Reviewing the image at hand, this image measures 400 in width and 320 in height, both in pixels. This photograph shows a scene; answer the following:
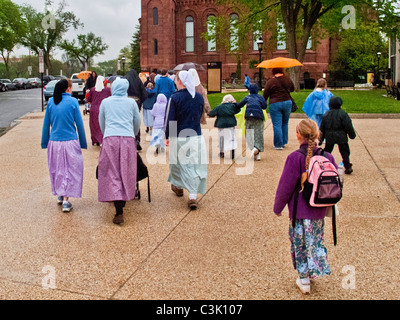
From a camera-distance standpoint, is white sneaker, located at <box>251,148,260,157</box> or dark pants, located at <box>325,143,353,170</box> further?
white sneaker, located at <box>251,148,260,157</box>

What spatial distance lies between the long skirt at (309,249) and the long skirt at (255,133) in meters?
6.26

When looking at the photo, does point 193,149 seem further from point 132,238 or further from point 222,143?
point 222,143

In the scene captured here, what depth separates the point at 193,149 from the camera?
22.6ft

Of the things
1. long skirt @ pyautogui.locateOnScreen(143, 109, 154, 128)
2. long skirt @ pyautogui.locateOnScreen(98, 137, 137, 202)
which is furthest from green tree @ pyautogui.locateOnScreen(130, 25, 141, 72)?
long skirt @ pyautogui.locateOnScreen(98, 137, 137, 202)

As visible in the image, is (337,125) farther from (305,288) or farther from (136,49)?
(136,49)

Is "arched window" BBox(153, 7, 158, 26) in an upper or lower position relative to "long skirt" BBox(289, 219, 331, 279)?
upper

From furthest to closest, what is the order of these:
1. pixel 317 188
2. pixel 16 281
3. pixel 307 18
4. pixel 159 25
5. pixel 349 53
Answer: pixel 159 25, pixel 349 53, pixel 307 18, pixel 16 281, pixel 317 188

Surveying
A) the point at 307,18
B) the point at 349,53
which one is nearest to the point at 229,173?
the point at 307,18

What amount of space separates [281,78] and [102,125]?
5890 millimetres

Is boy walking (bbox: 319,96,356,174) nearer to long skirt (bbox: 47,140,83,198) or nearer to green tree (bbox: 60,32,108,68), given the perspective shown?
long skirt (bbox: 47,140,83,198)

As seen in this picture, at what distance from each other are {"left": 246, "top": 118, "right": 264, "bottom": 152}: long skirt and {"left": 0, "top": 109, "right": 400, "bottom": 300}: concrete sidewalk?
153 cm

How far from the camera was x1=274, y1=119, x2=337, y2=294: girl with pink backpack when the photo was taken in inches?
160

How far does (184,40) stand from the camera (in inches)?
2346

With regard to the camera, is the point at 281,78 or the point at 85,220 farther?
the point at 281,78
